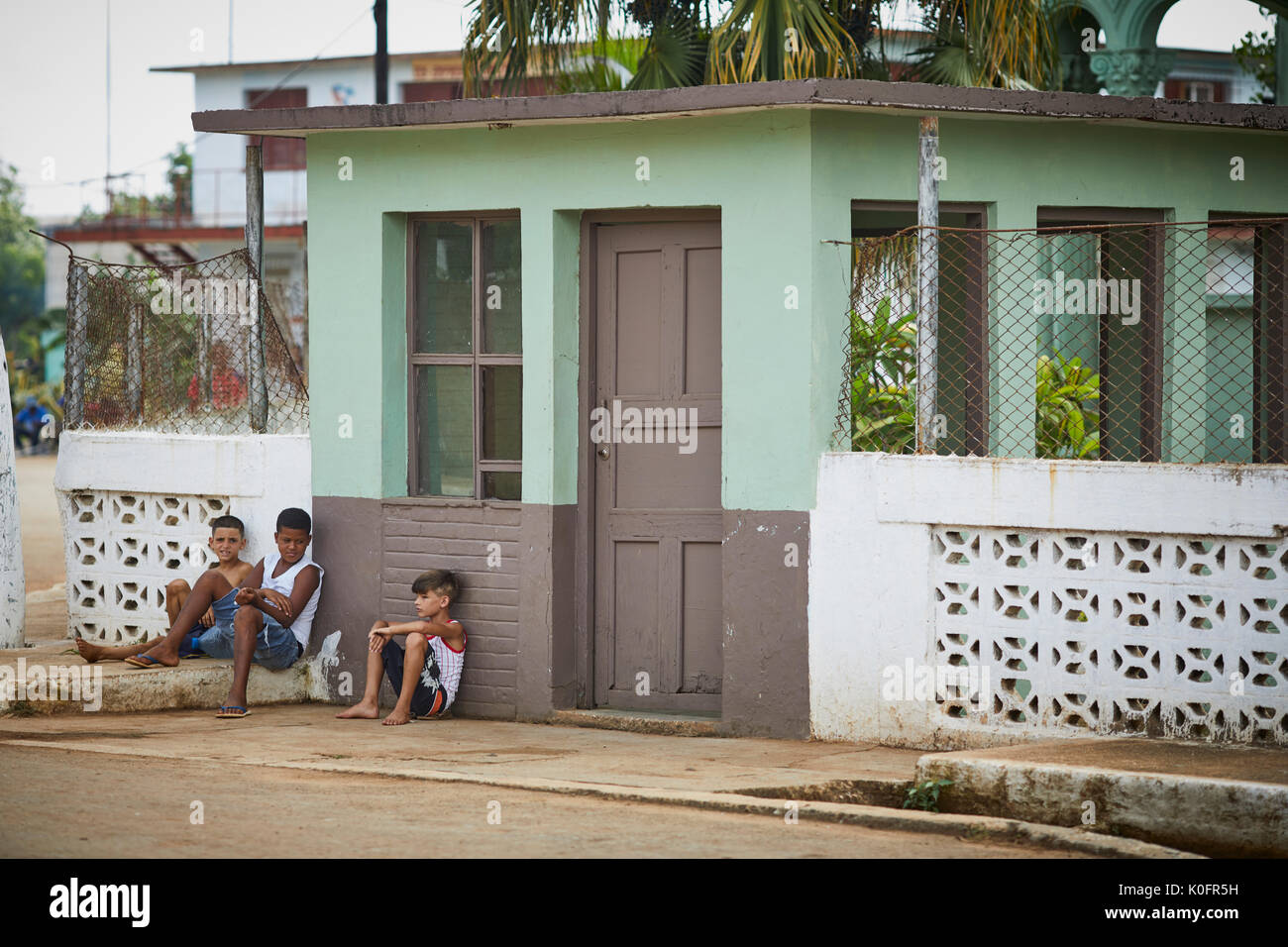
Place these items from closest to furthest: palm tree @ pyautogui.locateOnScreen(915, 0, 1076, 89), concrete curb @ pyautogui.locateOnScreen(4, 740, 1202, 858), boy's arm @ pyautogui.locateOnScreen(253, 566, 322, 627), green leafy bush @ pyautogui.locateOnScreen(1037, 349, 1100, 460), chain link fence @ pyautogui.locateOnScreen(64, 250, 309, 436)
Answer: concrete curb @ pyautogui.locateOnScreen(4, 740, 1202, 858), green leafy bush @ pyautogui.locateOnScreen(1037, 349, 1100, 460), boy's arm @ pyautogui.locateOnScreen(253, 566, 322, 627), chain link fence @ pyautogui.locateOnScreen(64, 250, 309, 436), palm tree @ pyautogui.locateOnScreen(915, 0, 1076, 89)

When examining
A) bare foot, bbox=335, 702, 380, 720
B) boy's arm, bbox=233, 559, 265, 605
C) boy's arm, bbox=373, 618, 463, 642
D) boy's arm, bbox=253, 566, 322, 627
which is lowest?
bare foot, bbox=335, 702, 380, 720

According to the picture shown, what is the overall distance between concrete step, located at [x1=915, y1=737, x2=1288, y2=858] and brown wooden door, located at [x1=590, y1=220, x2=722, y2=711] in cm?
215

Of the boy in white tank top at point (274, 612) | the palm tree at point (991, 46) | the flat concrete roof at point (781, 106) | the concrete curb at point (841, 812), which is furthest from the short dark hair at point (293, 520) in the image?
the palm tree at point (991, 46)

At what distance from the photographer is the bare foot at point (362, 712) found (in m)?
8.67

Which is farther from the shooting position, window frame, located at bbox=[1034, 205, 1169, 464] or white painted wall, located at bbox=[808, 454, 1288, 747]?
window frame, located at bbox=[1034, 205, 1169, 464]

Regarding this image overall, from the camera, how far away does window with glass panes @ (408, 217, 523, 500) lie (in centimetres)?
891

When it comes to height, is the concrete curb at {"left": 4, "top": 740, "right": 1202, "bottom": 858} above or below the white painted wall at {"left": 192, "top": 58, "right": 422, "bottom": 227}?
below

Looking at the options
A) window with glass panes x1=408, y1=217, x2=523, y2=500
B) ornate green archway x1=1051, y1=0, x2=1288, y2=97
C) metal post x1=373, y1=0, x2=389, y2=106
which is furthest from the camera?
metal post x1=373, y1=0, x2=389, y2=106

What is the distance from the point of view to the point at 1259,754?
665 centimetres

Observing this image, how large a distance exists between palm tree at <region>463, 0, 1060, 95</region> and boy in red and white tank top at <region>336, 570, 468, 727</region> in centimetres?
499

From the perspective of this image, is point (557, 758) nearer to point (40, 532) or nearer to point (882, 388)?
point (882, 388)

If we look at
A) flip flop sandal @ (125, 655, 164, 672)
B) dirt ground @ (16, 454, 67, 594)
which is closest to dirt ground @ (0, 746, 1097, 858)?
flip flop sandal @ (125, 655, 164, 672)

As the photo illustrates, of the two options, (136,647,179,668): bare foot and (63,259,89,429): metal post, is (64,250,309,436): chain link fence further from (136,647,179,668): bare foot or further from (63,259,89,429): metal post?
(136,647,179,668): bare foot
